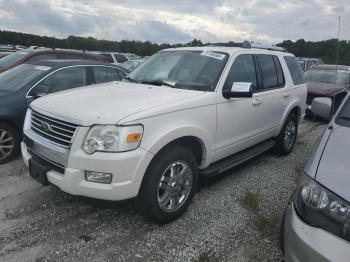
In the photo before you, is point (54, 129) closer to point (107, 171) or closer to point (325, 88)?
point (107, 171)

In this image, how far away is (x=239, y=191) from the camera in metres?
4.59

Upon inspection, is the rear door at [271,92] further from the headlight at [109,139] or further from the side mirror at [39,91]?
the side mirror at [39,91]

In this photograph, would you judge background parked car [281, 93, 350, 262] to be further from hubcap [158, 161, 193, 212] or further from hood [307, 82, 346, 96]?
hood [307, 82, 346, 96]

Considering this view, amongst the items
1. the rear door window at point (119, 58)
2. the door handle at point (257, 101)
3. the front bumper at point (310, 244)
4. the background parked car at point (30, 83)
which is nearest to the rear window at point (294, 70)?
the door handle at point (257, 101)

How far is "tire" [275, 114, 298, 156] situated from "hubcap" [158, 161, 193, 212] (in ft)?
8.70

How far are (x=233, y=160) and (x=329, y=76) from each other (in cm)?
797

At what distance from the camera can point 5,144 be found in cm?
539

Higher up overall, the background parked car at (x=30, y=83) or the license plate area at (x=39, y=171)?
the background parked car at (x=30, y=83)

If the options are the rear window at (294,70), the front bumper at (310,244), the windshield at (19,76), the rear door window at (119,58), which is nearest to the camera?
the front bumper at (310,244)

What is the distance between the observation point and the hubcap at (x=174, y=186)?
11.7 feet

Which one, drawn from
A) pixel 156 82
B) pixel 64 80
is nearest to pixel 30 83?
pixel 64 80

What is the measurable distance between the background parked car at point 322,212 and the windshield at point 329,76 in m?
9.09

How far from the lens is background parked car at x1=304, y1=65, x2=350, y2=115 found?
988cm

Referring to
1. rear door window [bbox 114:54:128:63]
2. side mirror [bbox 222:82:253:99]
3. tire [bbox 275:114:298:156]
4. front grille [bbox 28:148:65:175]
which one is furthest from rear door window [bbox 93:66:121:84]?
rear door window [bbox 114:54:128:63]
